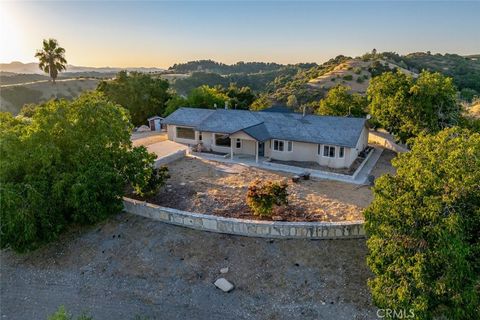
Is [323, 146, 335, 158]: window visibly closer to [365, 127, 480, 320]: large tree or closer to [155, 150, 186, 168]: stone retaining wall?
[155, 150, 186, 168]: stone retaining wall

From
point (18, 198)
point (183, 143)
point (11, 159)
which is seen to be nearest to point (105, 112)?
point (11, 159)

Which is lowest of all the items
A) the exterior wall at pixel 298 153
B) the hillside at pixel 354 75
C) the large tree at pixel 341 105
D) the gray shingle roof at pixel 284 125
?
the exterior wall at pixel 298 153

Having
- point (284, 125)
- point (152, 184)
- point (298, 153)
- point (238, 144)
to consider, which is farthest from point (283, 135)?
point (152, 184)

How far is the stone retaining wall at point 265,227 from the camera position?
54.9 feet

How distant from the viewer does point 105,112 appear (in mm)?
20047

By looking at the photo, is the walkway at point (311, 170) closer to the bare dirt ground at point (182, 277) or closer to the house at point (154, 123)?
the bare dirt ground at point (182, 277)

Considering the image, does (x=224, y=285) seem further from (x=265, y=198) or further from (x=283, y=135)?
(x=283, y=135)

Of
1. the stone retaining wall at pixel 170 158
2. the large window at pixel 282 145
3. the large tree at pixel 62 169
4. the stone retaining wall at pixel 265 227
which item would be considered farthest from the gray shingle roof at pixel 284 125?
the large tree at pixel 62 169

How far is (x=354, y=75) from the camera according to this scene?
78062 millimetres

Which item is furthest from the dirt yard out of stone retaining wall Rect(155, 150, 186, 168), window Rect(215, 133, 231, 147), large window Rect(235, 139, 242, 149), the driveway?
the driveway

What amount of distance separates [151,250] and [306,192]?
10.4m

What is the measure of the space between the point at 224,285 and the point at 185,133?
21911 mm

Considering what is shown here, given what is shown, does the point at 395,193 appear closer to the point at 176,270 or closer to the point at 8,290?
the point at 176,270

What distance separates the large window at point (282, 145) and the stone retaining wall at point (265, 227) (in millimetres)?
12084
